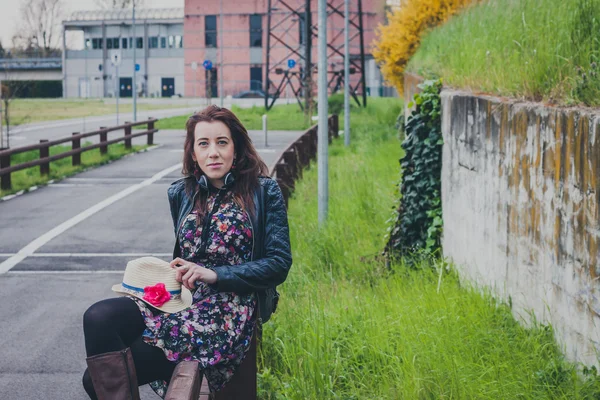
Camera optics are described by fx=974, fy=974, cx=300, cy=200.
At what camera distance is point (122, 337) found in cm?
363

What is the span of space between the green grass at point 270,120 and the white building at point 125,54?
46.6m

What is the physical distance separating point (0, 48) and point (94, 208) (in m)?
91.3

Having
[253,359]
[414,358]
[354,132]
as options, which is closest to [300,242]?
[414,358]

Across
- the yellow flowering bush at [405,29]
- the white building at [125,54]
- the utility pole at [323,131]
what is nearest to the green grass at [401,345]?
the utility pole at [323,131]

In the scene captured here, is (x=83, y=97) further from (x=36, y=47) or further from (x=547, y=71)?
(x=547, y=71)

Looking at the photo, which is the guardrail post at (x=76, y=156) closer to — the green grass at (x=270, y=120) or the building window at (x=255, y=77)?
the green grass at (x=270, y=120)

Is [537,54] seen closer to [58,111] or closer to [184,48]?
[58,111]

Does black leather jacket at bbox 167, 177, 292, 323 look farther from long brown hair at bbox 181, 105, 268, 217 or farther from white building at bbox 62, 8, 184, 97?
white building at bbox 62, 8, 184, 97

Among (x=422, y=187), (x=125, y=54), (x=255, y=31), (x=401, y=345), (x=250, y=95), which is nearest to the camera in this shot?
(x=401, y=345)

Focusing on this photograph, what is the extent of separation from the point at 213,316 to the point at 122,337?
366 mm

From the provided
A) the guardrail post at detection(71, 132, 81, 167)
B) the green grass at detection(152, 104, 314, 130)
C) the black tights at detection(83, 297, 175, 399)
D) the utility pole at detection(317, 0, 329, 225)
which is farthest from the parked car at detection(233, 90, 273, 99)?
the black tights at detection(83, 297, 175, 399)

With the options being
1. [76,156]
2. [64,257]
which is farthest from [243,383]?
[76,156]

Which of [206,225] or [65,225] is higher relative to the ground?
[206,225]

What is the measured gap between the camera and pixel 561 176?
501 centimetres
